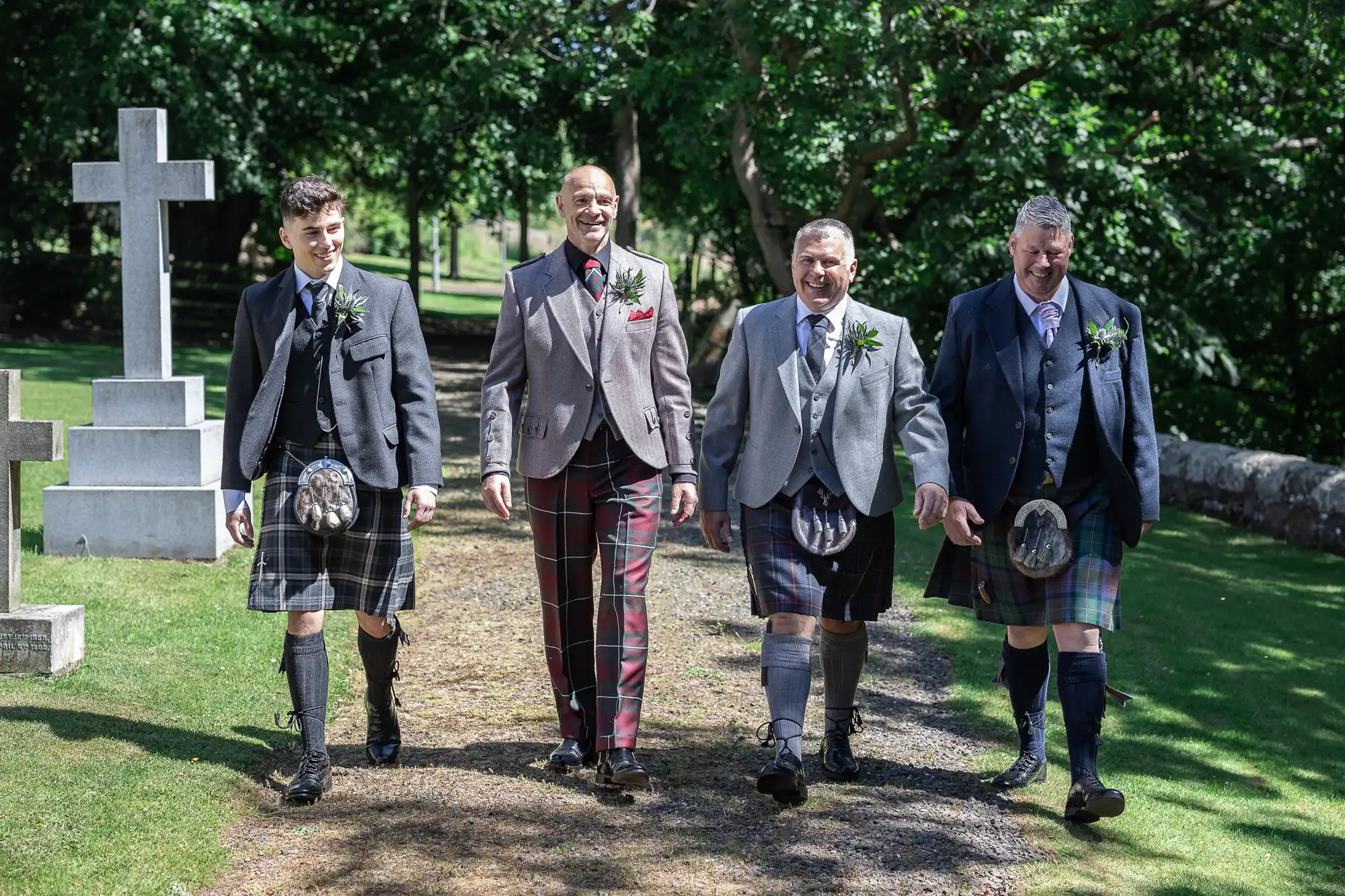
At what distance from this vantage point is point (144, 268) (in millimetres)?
8656

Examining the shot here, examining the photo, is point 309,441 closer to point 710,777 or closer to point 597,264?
point 597,264

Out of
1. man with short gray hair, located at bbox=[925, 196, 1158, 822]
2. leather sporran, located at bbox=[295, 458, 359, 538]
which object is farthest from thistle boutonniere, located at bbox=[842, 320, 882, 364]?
leather sporran, located at bbox=[295, 458, 359, 538]

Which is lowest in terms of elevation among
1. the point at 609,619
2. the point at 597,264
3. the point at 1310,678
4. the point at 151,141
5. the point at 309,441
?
the point at 1310,678

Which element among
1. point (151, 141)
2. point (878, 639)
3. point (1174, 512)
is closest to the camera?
point (878, 639)

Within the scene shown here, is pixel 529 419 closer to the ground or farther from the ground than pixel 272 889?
farther from the ground

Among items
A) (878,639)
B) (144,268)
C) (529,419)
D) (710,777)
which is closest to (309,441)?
(529,419)

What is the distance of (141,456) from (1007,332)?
5.83m

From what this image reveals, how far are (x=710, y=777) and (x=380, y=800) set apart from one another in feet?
3.82

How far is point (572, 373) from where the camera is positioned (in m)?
4.70

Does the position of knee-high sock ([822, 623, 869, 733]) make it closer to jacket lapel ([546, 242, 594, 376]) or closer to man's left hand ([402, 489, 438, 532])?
jacket lapel ([546, 242, 594, 376])

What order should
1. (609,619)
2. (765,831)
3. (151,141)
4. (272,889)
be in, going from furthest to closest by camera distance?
(151,141), (609,619), (765,831), (272,889)

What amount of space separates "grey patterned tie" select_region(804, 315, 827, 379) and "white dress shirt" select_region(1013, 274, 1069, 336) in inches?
27.3

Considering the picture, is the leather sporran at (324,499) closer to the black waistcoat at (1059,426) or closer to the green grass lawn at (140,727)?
the green grass lawn at (140,727)

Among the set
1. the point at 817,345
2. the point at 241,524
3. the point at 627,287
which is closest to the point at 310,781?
the point at 241,524
